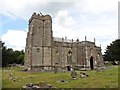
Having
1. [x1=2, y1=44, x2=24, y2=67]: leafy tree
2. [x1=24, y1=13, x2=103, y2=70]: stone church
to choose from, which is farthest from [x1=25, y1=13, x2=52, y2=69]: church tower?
[x1=2, y1=44, x2=24, y2=67]: leafy tree

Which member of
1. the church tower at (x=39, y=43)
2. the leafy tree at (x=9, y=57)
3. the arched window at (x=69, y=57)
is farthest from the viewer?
the leafy tree at (x=9, y=57)

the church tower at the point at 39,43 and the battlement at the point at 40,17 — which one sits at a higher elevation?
the battlement at the point at 40,17

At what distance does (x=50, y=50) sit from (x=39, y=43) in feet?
12.6

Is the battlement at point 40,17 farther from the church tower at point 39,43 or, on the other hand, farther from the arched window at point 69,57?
the arched window at point 69,57

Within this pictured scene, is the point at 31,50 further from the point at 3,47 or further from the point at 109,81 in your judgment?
the point at 109,81

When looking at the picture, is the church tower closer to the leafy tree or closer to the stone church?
the stone church

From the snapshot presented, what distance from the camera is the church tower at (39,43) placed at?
73438 millimetres

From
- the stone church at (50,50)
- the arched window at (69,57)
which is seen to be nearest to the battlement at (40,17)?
the stone church at (50,50)

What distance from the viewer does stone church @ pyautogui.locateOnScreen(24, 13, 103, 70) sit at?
7375cm

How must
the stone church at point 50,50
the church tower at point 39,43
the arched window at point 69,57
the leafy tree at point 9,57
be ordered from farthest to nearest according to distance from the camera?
the leafy tree at point 9,57
the arched window at point 69,57
the stone church at point 50,50
the church tower at point 39,43

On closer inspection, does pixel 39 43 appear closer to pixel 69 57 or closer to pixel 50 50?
pixel 50 50

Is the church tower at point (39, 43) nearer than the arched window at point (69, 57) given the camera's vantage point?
Yes

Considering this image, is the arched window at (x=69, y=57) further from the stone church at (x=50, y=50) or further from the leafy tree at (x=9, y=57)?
the leafy tree at (x=9, y=57)

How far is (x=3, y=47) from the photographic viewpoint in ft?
293
